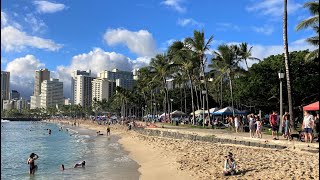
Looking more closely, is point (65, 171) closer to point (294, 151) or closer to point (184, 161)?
point (184, 161)

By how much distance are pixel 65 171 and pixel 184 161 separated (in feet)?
21.9

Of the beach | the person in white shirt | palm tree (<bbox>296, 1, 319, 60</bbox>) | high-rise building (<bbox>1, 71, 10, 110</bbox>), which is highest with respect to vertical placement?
palm tree (<bbox>296, 1, 319, 60</bbox>)

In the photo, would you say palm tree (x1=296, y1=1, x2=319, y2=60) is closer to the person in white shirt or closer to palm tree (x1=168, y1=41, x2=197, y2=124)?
the person in white shirt

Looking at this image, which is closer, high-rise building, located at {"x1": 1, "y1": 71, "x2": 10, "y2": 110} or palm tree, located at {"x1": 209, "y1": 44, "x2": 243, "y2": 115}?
high-rise building, located at {"x1": 1, "y1": 71, "x2": 10, "y2": 110}

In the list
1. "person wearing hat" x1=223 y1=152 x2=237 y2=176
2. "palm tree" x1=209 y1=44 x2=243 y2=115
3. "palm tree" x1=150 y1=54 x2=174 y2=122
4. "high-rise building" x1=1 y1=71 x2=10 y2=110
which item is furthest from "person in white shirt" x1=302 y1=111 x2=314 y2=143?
"palm tree" x1=150 y1=54 x2=174 y2=122

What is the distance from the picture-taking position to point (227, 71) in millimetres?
39875

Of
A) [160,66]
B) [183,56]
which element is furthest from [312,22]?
[160,66]

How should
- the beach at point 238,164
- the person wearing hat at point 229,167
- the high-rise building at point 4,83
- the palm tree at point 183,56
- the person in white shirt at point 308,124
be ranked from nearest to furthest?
the high-rise building at point 4,83 → the beach at point 238,164 → the person wearing hat at point 229,167 → the person in white shirt at point 308,124 → the palm tree at point 183,56

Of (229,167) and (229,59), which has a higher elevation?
(229,59)

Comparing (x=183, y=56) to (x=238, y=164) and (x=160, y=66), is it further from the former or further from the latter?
(x=238, y=164)

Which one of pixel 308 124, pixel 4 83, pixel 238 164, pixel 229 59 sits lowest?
pixel 238 164

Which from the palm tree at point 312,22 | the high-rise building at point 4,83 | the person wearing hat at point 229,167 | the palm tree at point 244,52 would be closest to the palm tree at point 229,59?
the palm tree at point 244,52

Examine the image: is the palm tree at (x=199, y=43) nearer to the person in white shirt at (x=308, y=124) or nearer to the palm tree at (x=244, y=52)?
the palm tree at (x=244, y=52)

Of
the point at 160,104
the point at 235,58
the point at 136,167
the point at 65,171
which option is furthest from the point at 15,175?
the point at 160,104
